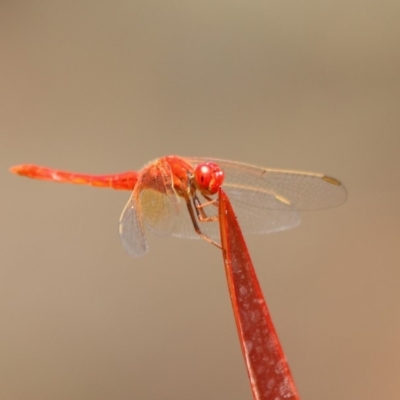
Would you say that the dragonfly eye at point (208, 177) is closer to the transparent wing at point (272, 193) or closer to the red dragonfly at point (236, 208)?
the red dragonfly at point (236, 208)

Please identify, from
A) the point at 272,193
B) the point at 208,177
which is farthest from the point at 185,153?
the point at 208,177

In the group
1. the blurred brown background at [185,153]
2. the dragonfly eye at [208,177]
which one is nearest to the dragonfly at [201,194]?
the dragonfly eye at [208,177]

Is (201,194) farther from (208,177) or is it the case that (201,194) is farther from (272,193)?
(272,193)

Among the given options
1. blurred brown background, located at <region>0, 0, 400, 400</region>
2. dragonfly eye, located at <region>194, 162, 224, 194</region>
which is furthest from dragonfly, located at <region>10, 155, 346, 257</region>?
blurred brown background, located at <region>0, 0, 400, 400</region>

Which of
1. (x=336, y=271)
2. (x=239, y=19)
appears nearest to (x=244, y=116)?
(x=239, y=19)

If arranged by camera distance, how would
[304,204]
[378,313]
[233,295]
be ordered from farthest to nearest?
[378,313], [304,204], [233,295]

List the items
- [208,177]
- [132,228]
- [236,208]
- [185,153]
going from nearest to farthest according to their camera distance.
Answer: [208,177] < [132,228] < [236,208] < [185,153]

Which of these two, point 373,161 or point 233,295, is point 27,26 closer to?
point 373,161
